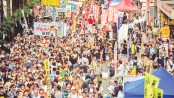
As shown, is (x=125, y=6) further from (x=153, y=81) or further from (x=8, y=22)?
(x=153, y=81)

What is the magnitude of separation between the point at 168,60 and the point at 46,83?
23.1 feet

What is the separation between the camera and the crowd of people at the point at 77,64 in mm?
18531

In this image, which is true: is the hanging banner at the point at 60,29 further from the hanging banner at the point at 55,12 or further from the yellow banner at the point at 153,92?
the yellow banner at the point at 153,92

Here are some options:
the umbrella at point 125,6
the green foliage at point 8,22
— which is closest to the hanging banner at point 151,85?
the green foliage at point 8,22

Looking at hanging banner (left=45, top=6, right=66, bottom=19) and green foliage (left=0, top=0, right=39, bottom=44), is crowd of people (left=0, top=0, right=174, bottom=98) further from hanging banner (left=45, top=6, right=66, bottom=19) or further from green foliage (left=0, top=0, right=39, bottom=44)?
hanging banner (left=45, top=6, right=66, bottom=19)

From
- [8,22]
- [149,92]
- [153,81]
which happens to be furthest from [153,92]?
[8,22]

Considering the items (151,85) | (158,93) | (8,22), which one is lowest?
(8,22)

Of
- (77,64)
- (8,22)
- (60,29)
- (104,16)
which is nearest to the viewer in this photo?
(77,64)

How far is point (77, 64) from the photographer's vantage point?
24438 mm

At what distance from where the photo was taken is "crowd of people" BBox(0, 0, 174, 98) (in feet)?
60.8

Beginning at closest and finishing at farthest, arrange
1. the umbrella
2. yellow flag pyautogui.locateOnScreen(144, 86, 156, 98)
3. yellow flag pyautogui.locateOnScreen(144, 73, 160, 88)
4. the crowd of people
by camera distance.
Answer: yellow flag pyautogui.locateOnScreen(144, 86, 156, 98)
yellow flag pyautogui.locateOnScreen(144, 73, 160, 88)
the crowd of people
the umbrella

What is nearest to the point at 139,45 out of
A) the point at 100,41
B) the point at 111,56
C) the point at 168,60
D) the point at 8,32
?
the point at 100,41

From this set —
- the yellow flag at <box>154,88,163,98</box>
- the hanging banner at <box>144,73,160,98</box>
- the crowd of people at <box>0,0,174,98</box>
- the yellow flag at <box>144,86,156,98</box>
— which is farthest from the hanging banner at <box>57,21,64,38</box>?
the yellow flag at <box>154,88,163,98</box>

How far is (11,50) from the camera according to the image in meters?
28.8
